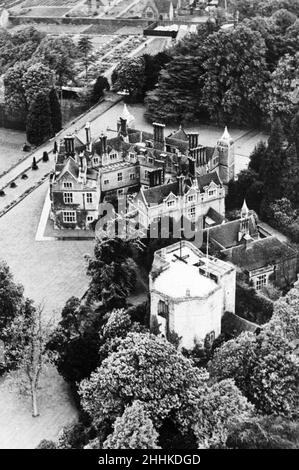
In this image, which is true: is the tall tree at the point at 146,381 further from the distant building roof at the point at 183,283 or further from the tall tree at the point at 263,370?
the distant building roof at the point at 183,283

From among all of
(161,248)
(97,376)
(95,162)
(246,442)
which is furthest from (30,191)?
(246,442)

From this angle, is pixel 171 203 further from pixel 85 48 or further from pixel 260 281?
pixel 85 48

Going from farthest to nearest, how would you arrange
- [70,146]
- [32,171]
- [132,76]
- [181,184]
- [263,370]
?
[132,76] → [32,171] → [70,146] → [181,184] → [263,370]

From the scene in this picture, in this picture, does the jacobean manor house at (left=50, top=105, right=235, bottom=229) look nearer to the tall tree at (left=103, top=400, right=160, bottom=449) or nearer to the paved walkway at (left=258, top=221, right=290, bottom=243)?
the paved walkway at (left=258, top=221, right=290, bottom=243)

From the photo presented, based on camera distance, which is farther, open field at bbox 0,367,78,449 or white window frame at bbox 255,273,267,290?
white window frame at bbox 255,273,267,290

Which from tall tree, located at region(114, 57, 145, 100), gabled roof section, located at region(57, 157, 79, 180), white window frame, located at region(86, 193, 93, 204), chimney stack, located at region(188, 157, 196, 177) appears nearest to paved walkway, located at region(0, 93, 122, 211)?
tall tree, located at region(114, 57, 145, 100)

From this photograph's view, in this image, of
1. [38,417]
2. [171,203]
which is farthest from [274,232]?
[38,417]

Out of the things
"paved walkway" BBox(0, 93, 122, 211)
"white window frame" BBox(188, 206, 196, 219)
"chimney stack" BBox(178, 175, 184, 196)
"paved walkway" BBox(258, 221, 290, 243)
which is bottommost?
"paved walkway" BBox(0, 93, 122, 211)

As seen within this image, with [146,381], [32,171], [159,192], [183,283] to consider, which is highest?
[183,283]
